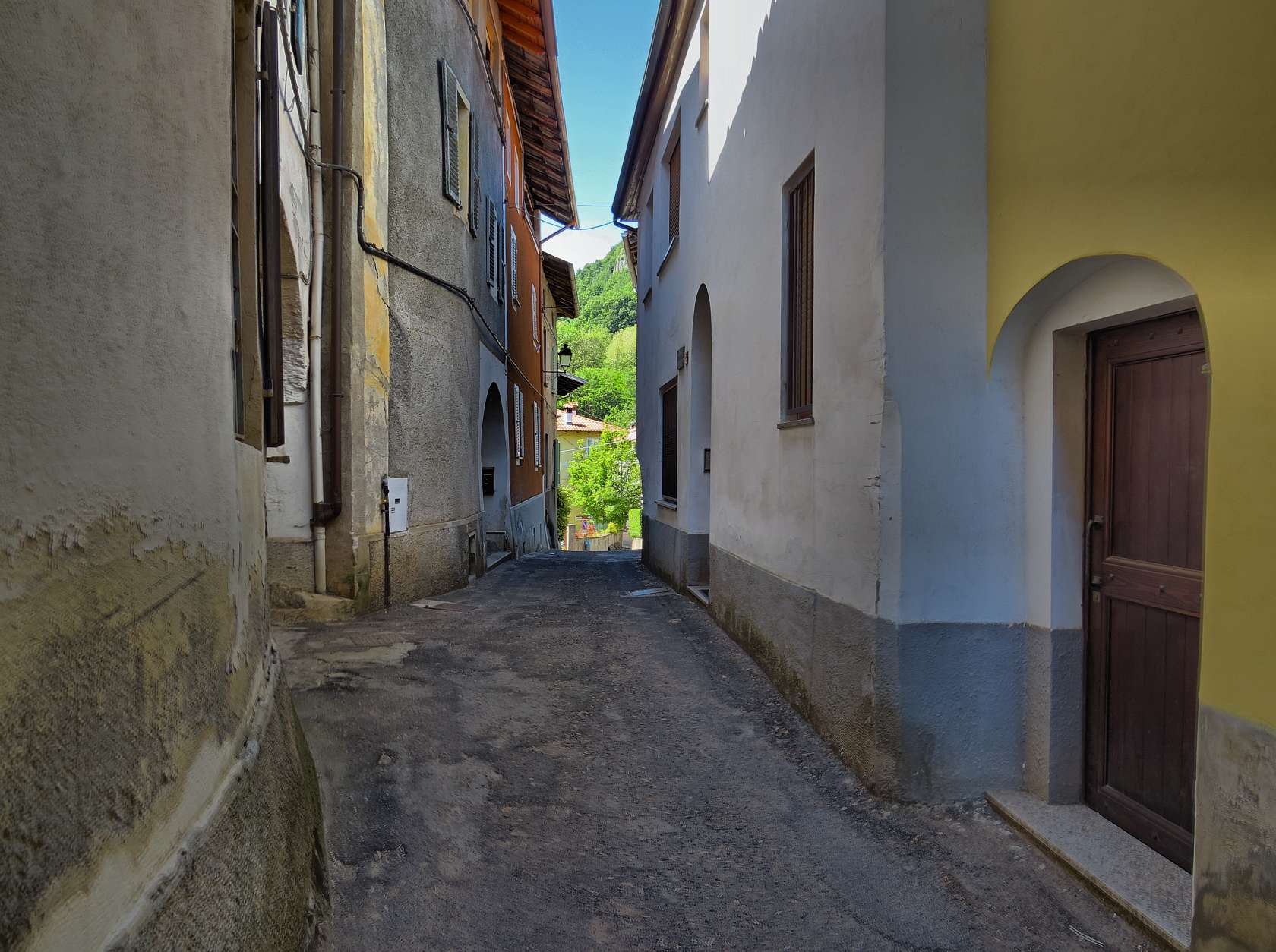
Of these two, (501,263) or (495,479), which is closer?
(501,263)

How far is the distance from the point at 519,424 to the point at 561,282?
8.90m

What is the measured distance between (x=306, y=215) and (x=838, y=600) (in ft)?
16.8

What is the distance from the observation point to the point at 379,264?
7137mm

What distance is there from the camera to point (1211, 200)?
2.28 m

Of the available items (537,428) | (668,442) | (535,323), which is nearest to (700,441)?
(668,442)

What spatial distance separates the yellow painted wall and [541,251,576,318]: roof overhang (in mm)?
18810

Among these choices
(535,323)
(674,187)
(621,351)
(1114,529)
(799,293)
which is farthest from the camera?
(621,351)

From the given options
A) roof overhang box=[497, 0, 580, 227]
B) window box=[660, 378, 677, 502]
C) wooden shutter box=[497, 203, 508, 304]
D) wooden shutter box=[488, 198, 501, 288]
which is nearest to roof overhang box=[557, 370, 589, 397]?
roof overhang box=[497, 0, 580, 227]

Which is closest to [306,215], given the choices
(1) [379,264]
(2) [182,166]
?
(1) [379,264]

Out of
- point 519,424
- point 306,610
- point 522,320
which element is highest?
point 522,320

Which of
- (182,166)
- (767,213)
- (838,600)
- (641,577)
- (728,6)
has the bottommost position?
(641,577)

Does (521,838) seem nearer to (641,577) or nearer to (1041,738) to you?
(1041,738)

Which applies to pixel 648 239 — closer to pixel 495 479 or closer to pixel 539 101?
pixel 495 479

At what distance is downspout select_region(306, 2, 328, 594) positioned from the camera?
21.3 ft
